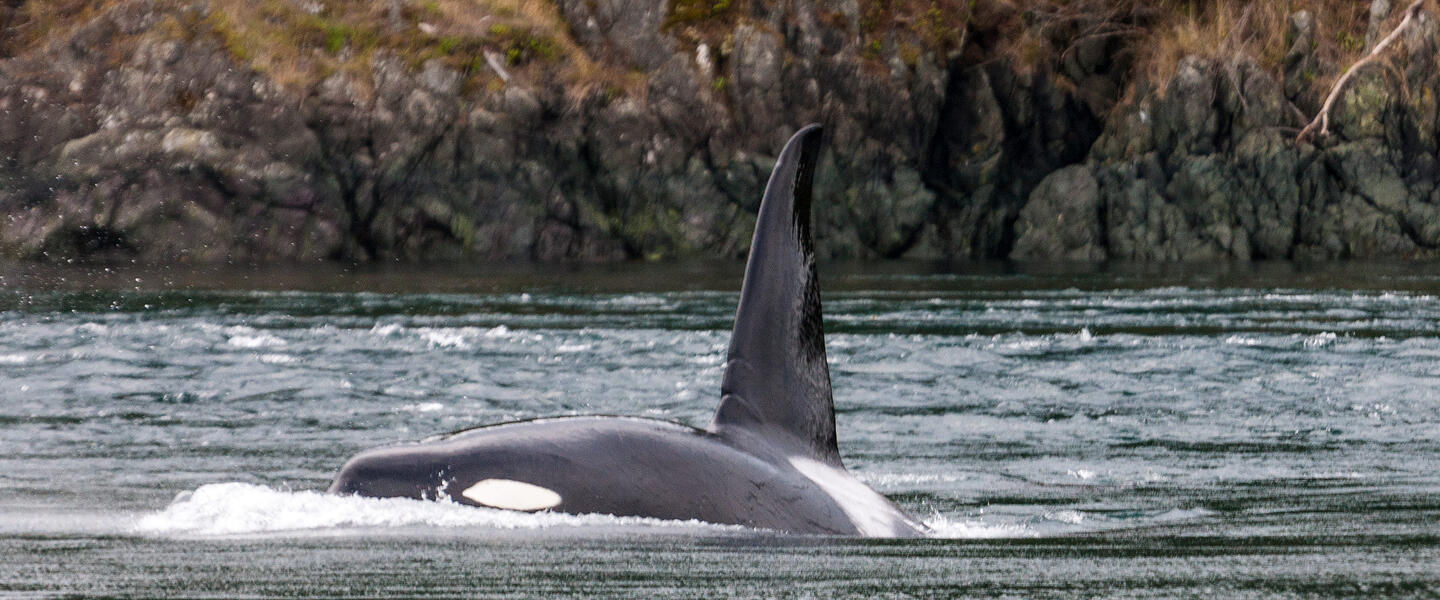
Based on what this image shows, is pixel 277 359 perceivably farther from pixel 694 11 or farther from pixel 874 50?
pixel 874 50

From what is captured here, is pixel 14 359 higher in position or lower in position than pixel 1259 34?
lower

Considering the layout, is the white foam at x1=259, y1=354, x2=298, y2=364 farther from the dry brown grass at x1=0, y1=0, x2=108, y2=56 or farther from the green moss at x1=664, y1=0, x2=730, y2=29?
the dry brown grass at x1=0, y1=0, x2=108, y2=56

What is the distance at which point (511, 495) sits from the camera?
6062 millimetres

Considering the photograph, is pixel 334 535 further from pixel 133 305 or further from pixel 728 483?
pixel 133 305

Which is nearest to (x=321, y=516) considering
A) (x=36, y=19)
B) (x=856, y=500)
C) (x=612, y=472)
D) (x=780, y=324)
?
(x=612, y=472)

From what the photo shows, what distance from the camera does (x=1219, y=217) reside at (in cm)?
4112

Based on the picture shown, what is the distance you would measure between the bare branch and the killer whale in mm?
35685

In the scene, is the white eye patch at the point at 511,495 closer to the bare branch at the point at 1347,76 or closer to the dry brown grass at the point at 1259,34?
the bare branch at the point at 1347,76

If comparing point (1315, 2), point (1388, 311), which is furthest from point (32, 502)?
point (1315, 2)

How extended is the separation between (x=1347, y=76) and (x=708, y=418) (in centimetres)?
3083

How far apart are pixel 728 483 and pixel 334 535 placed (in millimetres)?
1401

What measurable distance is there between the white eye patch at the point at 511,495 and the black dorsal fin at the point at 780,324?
991 mm

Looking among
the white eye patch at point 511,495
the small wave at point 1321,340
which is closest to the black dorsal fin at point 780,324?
the white eye patch at point 511,495

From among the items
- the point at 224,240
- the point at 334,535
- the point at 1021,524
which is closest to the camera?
Answer: the point at 334,535
